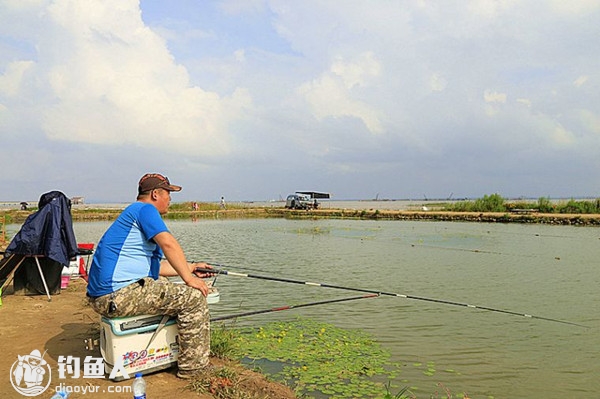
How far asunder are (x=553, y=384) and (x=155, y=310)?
4.41 m

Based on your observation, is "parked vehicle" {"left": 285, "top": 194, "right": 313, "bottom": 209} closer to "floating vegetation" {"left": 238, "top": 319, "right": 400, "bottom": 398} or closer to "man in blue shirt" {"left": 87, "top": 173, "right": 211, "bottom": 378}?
"floating vegetation" {"left": 238, "top": 319, "right": 400, "bottom": 398}

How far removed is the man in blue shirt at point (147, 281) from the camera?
11.5 ft

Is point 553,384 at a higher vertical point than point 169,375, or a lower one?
lower

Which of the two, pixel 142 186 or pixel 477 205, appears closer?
pixel 142 186

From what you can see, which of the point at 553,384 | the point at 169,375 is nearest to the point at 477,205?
the point at 553,384

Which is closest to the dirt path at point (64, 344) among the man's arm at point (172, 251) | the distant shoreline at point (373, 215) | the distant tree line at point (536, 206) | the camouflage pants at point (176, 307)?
the camouflage pants at point (176, 307)

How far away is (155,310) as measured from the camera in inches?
143

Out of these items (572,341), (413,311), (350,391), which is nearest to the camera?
(350,391)

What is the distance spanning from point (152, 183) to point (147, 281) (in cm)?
87

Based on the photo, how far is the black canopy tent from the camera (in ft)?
20.4

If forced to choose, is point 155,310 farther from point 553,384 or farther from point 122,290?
point 553,384

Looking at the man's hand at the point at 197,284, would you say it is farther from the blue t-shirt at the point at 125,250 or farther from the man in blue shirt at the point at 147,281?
the blue t-shirt at the point at 125,250

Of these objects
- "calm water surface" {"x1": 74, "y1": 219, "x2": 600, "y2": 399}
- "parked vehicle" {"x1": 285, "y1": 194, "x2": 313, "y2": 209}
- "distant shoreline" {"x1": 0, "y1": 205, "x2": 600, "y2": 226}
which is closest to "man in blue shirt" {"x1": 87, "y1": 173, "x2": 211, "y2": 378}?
"calm water surface" {"x1": 74, "y1": 219, "x2": 600, "y2": 399}

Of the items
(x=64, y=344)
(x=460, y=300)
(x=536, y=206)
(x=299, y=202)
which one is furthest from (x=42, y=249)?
(x=299, y=202)
